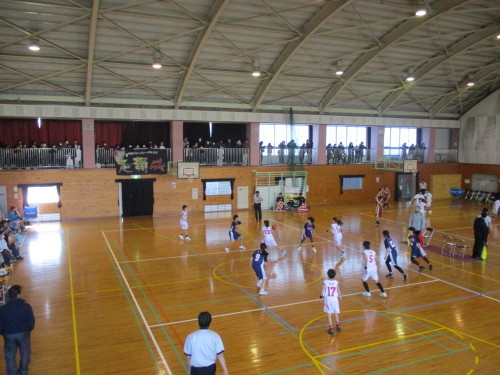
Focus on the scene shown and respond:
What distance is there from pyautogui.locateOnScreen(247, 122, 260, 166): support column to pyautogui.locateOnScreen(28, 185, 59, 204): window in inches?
534

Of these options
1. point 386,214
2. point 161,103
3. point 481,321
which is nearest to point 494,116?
point 386,214

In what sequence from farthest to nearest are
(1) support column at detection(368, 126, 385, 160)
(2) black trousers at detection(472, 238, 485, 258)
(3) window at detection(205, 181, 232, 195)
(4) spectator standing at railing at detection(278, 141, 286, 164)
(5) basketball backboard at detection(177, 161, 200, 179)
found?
1. (1) support column at detection(368, 126, 385, 160)
2. (4) spectator standing at railing at detection(278, 141, 286, 164)
3. (3) window at detection(205, 181, 232, 195)
4. (5) basketball backboard at detection(177, 161, 200, 179)
5. (2) black trousers at detection(472, 238, 485, 258)

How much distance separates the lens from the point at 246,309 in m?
11.4

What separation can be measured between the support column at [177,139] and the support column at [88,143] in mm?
5155

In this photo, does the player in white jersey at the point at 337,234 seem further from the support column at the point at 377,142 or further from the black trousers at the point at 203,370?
the support column at the point at 377,142

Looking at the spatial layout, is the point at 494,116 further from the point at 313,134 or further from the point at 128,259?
the point at 128,259

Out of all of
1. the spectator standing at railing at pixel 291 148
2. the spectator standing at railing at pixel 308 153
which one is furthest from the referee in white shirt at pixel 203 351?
the spectator standing at railing at pixel 308 153

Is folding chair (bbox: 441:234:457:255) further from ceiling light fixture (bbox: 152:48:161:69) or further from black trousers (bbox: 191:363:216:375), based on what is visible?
ceiling light fixture (bbox: 152:48:161:69)

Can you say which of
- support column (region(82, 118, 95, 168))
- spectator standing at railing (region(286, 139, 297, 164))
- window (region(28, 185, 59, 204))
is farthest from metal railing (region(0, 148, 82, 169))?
spectator standing at railing (region(286, 139, 297, 164))

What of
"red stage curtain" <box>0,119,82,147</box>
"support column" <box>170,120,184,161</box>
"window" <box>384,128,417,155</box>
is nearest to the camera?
"red stage curtain" <box>0,119,82,147</box>

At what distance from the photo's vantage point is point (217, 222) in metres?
25.1

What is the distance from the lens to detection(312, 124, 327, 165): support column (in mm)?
33125

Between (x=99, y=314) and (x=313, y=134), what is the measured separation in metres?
25.6

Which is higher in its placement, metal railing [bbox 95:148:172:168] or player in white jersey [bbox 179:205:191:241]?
metal railing [bbox 95:148:172:168]
